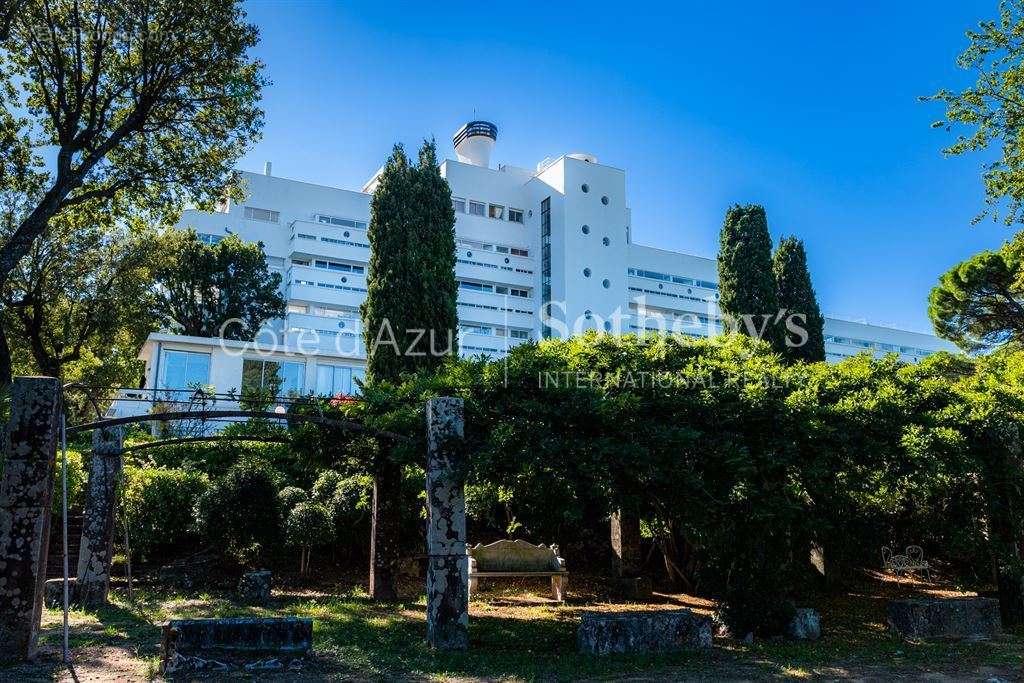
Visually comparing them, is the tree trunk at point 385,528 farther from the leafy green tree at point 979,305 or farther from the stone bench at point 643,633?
the leafy green tree at point 979,305

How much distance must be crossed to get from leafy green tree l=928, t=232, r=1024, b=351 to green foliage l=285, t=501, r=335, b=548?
24770 millimetres

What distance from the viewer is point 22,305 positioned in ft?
70.4

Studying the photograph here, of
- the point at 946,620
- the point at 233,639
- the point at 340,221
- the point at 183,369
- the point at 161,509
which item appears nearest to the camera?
the point at 233,639

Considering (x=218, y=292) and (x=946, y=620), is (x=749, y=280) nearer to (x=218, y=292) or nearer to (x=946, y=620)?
(x=946, y=620)

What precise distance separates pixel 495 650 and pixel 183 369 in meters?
20.3

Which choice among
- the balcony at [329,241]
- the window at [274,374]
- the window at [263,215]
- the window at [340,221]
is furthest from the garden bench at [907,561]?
the window at [263,215]

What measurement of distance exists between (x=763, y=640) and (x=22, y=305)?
21.5 meters

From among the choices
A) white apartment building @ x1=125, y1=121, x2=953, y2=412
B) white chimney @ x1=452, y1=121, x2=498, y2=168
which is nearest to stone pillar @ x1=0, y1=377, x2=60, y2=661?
white apartment building @ x1=125, y1=121, x2=953, y2=412

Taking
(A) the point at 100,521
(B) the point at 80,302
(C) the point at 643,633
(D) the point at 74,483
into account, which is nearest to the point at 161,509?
(D) the point at 74,483

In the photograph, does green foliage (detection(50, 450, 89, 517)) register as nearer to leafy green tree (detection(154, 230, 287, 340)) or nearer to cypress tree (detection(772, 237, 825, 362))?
leafy green tree (detection(154, 230, 287, 340))

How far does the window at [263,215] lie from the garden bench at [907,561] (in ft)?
130

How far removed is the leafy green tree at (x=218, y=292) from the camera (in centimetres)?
3794

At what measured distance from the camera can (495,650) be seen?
30.1 ft

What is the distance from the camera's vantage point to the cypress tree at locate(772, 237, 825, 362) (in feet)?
103
